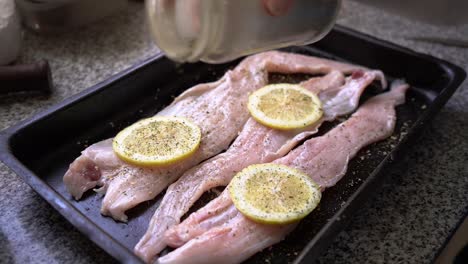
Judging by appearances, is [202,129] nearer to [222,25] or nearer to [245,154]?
[245,154]

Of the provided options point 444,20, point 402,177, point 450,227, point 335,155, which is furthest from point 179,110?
point 444,20

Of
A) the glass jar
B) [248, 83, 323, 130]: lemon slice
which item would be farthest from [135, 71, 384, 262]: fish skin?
the glass jar

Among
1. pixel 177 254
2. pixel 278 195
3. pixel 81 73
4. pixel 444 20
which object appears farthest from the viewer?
pixel 444 20

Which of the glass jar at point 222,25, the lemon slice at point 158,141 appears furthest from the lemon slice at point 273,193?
the glass jar at point 222,25

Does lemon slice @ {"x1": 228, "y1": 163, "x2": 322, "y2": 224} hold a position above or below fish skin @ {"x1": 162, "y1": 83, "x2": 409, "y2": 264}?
above

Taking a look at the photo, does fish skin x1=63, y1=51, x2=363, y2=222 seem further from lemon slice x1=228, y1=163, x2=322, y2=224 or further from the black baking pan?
lemon slice x1=228, y1=163, x2=322, y2=224

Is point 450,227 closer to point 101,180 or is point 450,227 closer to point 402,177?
point 402,177
